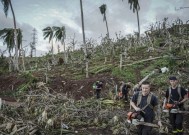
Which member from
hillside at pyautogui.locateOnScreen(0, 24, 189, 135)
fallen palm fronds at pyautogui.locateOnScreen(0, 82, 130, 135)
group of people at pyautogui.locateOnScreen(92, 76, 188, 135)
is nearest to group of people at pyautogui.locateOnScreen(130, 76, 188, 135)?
group of people at pyautogui.locateOnScreen(92, 76, 188, 135)

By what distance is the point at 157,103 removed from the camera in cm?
712

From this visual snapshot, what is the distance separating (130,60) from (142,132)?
67.5 ft

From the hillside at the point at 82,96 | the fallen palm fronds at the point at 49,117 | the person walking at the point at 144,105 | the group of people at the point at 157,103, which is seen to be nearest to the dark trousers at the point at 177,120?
the group of people at the point at 157,103

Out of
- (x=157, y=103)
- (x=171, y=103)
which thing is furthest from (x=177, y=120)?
(x=157, y=103)

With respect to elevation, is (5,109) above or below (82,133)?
above

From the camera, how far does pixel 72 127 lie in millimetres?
10742

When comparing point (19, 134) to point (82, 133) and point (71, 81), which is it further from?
point (71, 81)

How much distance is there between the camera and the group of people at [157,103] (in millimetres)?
6969

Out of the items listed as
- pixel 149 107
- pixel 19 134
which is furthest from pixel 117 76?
pixel 149 107

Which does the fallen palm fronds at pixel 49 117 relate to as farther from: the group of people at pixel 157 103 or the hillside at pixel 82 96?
the group of people at pixel 157 103

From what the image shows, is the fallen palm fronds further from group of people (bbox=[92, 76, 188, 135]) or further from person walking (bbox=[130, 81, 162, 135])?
person walking (bbox=[130, 81, 162, 135])

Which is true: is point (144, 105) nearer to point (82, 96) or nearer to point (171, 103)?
point (171, 103)

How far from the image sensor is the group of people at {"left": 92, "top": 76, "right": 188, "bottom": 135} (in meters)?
6.97

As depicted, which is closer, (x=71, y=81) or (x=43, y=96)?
(x=43, y=96)
